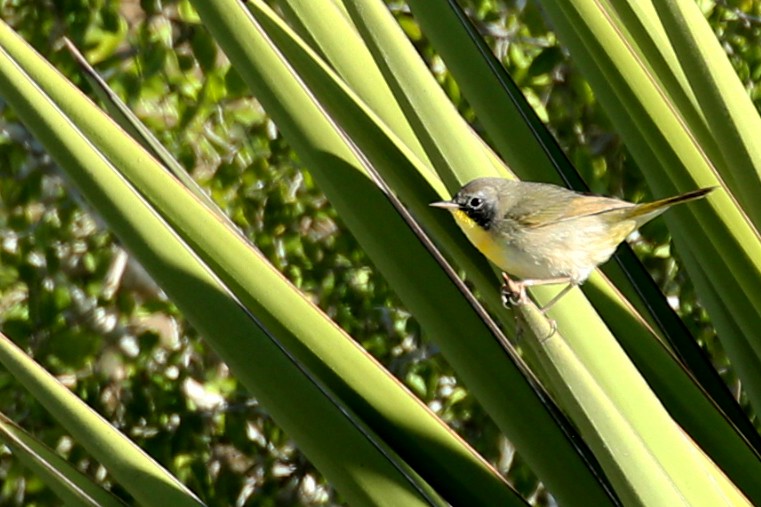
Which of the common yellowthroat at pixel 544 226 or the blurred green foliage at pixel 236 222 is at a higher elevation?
the blurred green foliage at pixel 236 222

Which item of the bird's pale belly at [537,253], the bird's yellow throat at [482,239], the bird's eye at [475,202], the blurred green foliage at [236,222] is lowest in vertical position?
the bird's pale belly at [537,253]

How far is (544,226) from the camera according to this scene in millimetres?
2309

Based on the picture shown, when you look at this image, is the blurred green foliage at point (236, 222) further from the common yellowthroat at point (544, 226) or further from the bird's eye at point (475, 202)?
the bird's eye at point (475, 202)

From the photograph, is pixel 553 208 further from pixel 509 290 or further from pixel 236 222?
pixel 236 222

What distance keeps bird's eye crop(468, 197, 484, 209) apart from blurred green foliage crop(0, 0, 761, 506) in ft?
4.37

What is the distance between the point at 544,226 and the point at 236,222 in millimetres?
1520

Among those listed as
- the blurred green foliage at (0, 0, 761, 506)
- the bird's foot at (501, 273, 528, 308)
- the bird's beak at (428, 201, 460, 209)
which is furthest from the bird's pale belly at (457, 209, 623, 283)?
the blurred green foliage at (0, 0, 761, 506)

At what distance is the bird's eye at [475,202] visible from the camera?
2.01 m

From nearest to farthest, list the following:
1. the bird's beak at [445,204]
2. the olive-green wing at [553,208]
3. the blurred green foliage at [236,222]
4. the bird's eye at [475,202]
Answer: the bird's beak at [445,204] < the bird's eye at [475,202] < the olive-green wing at [553,208] < the blurred green foliage at [236,222]

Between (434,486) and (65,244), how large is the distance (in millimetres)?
2493

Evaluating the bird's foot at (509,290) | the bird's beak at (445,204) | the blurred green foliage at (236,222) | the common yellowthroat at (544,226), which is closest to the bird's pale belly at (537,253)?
the common yellowthroat at (544,226)

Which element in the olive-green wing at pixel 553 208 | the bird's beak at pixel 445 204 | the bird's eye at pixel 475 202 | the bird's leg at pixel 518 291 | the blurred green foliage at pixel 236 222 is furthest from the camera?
the blurred green foliage at pixel 236 222

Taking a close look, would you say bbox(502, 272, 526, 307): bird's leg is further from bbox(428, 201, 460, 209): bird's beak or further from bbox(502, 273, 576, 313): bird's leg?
bbox(428, 201, 460, 209): bird's beak

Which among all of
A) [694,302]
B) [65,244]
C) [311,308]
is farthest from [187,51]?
[311,308]
